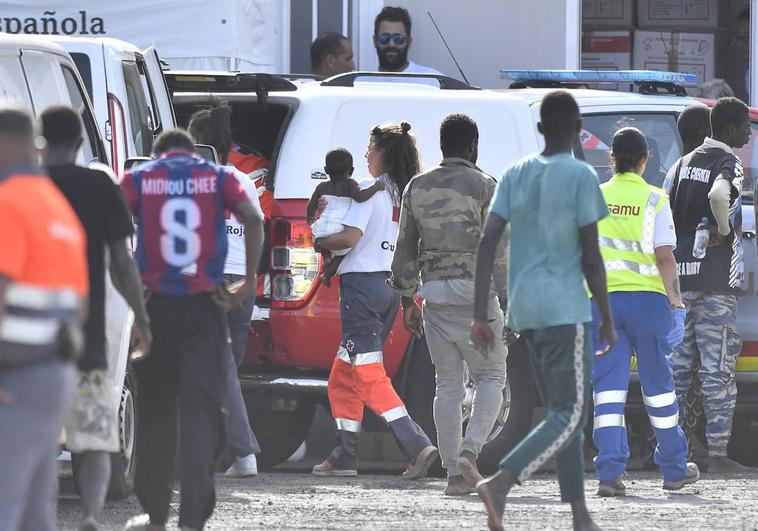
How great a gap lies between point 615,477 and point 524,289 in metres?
2.01

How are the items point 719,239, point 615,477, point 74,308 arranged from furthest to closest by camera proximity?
point 719,239 < point 615,477 < point 74,308

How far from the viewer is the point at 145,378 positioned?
22.0ft

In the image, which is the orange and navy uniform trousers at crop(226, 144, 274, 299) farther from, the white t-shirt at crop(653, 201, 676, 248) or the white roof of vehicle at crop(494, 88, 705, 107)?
the white t-shirt at crop(653, 201, 676, 248)

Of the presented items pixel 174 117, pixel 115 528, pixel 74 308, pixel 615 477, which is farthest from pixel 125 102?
pixel 74 308

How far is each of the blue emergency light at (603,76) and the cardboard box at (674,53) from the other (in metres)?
5.53

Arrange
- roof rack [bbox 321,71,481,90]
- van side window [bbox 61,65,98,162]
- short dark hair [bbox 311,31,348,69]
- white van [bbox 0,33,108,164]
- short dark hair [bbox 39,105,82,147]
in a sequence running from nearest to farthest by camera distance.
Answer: short dark hair [bbox 39,105,82,147] → white van [bbox 0,33,108,164] → van side window [bbox 61,65,98,162] → roof rack [bbox 321,71,481,90] → short dark hair [bbox 311,31,348,69]

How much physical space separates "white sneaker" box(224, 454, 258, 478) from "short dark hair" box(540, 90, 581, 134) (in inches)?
109

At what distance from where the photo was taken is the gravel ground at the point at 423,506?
24.9 ft

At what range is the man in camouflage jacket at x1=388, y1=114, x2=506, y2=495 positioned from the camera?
8.53 metres

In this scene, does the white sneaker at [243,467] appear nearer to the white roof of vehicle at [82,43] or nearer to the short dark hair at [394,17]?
the white roof of vehicle at [82,43]

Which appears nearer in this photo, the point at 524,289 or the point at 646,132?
the point at 524,289

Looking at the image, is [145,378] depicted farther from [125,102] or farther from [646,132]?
[646,132]

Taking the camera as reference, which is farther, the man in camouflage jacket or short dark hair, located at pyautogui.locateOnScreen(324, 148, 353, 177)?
short dark hair, located at pyautogui.locateOnScreen(324, 148, 353, 177)

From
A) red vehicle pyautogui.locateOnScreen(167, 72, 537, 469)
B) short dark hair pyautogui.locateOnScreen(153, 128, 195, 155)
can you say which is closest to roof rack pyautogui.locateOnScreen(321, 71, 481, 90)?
red vehicle pyautogui.locateOnScreen(167, 72, 537, 469)
